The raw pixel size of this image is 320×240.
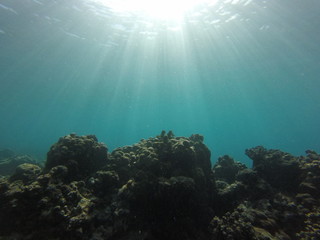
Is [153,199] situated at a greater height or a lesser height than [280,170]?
lesser

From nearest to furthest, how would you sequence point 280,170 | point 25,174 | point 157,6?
1. point 25,174
2. point 280,170
3. point 157,6

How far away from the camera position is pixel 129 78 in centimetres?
4216

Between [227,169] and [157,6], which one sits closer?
[227,169]


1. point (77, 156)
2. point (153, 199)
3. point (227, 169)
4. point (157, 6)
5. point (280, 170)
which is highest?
point (157, 6)

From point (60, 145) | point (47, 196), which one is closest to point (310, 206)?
point (47, 196)

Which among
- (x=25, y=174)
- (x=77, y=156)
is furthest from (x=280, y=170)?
(x=25, y=174)

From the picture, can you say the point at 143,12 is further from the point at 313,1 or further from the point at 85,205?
the point at 85,205

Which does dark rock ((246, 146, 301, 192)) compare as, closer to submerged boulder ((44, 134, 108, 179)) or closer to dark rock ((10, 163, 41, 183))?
submerged boulder ((44, 134, 108, 179))

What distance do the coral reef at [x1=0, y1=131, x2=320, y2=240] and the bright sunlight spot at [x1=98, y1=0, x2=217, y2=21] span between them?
1636 cm

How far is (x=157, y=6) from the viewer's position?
58.8ft

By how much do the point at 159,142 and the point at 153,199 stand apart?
275 centimetres

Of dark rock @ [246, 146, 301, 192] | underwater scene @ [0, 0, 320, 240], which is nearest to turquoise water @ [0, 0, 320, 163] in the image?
underwater scene @ [0, 0, 320, 240]

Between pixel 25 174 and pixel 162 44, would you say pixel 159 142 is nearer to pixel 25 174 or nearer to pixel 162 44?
pixel 25 174

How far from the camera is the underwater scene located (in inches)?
208
